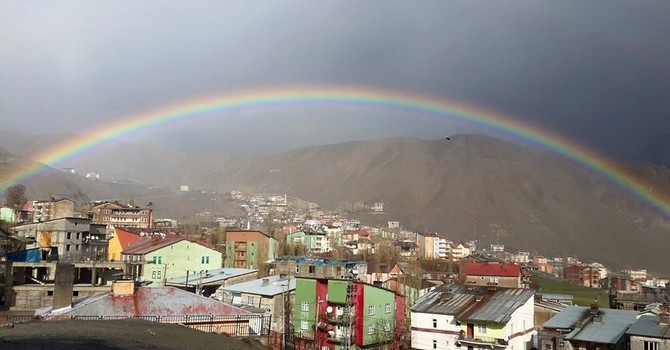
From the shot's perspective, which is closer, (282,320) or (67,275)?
(67,275)

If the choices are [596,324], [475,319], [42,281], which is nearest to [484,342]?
[475,319]

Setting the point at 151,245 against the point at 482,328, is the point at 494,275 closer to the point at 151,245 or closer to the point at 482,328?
the point at 482,328

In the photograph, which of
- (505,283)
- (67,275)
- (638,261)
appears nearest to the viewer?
(67,275)

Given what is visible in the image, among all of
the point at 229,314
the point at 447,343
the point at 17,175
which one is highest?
the point at 17,175

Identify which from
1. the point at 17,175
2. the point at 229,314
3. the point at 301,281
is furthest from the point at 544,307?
the point at 17,175

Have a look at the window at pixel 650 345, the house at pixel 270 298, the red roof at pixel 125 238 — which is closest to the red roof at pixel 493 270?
the house at pixel 270 298

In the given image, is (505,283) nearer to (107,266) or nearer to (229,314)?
(107,266)

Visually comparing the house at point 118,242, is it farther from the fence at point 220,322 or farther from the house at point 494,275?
the fence at point 220,322
